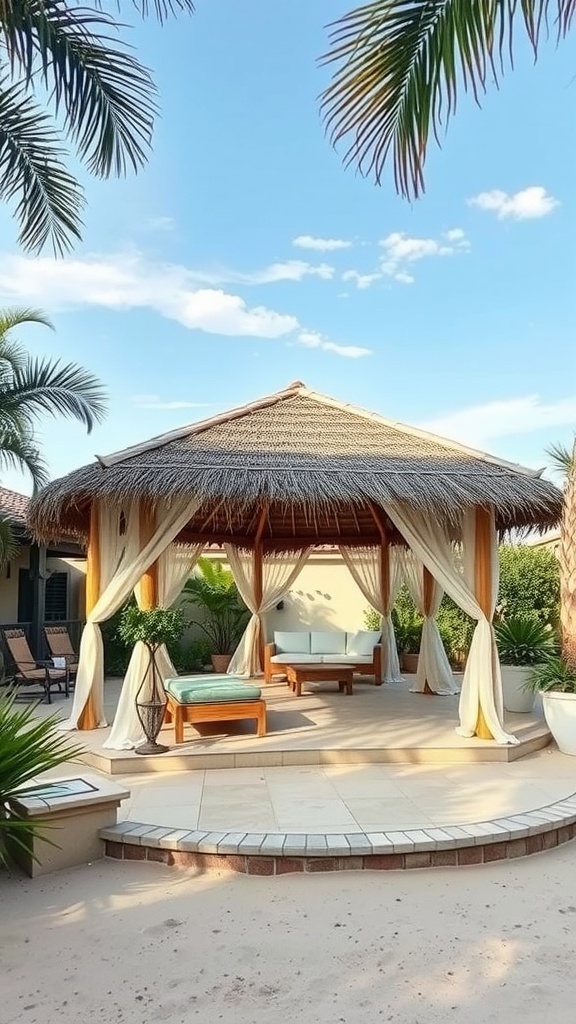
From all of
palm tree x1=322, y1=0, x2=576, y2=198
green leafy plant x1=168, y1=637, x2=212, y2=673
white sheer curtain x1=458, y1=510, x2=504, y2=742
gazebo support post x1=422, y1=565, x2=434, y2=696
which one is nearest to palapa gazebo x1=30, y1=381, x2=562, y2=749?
white sheer curtain x1=458, y1=510, x2=504, y2=742

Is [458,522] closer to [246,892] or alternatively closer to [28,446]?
[246,892]

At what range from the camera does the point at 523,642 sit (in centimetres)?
868

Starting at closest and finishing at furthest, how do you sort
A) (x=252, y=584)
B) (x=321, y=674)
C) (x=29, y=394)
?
(x=321, y=674), (x=29, y=394), (x=252, y=584)

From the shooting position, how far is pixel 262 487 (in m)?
6.95

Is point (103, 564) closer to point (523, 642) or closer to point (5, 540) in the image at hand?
point (5, 540)

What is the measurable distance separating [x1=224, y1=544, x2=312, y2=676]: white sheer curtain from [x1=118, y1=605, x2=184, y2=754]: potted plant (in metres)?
4.87

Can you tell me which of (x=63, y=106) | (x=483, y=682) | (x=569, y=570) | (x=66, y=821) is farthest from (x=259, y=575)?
(x=63, y=106)

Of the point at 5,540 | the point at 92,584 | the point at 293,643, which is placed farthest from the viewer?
the point at 293,643

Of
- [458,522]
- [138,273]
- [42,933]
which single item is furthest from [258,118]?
[42,933]

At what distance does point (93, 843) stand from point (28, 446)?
7.59 meters

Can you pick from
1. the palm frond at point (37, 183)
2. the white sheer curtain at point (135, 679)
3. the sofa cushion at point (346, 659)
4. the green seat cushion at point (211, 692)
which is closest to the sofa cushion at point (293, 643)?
the sofa cushion at point (346, 659)

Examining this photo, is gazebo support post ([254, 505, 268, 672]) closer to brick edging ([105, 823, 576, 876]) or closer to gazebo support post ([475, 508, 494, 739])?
gazebo support post ([475, 508, 494, 739])

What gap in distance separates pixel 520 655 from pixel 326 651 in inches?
142

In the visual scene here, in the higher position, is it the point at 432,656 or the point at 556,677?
the point at 556,677
